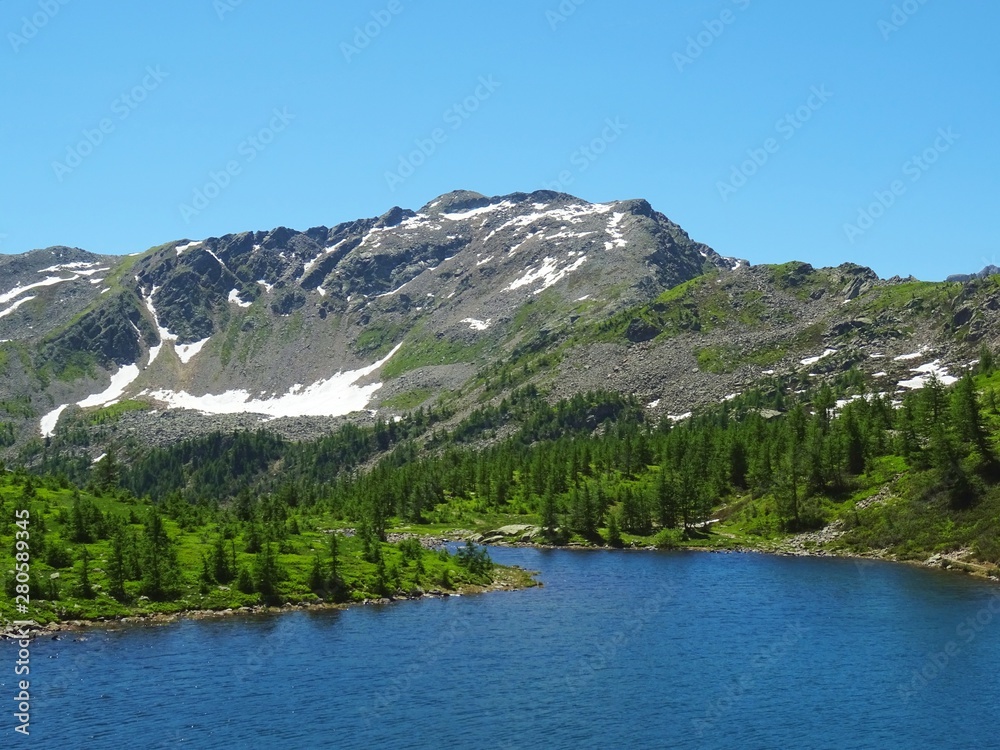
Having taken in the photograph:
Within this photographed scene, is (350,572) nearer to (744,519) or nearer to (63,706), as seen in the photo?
(63,706)

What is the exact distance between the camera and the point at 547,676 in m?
60.9

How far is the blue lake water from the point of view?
49.2 meters

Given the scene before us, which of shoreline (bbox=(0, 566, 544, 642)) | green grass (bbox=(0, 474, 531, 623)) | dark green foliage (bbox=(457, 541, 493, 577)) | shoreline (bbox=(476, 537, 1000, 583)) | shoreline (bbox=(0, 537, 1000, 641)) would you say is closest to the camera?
shoreline (bbox=(0, 566, 544, 642))

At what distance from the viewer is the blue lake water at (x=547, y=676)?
161 ft

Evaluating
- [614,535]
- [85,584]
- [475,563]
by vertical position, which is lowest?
[475,563]

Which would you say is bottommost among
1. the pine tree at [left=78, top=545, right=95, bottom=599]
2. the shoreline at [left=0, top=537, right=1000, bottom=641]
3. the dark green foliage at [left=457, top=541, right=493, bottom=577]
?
the shoreline at [left=0, top=537, right=1000, bottom=641]

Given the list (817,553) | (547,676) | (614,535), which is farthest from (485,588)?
(817,553)

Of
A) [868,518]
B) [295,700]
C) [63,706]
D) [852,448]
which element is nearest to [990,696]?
[295,700]

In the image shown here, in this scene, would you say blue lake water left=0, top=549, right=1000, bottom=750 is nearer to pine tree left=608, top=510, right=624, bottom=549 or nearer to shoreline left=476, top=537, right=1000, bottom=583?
shoreline left=476, top=537, right=1000, bottom=583

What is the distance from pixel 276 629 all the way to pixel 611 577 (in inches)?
1838

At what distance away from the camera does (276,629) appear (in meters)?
72.1

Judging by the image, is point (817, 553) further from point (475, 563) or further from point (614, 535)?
point (475, 563)

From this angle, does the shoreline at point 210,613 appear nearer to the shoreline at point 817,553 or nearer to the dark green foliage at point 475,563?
the dark green foliage at point 475,563

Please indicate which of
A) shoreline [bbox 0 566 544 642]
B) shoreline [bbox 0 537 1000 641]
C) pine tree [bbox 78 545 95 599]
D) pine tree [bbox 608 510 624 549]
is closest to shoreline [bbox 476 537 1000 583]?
shoreline [bbox 0 537 1000 641]
